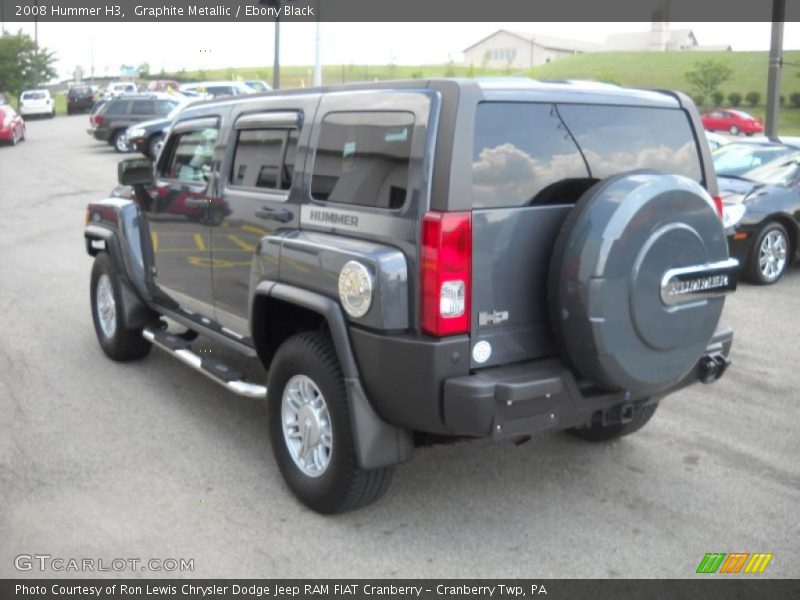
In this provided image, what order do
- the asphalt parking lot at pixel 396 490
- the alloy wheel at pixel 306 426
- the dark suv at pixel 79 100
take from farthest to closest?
the dark suv at pixel 79 100
the alloy wheel at pixel 306 426
the asphalt parking lot at pixel 396 490

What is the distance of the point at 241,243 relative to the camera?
4.86 metres

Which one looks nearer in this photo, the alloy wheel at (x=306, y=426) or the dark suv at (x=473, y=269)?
the dark suv at (x=473, y=269)

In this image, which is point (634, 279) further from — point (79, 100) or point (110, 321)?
point (79, 100)

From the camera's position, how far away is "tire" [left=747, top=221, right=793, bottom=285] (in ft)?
31.5

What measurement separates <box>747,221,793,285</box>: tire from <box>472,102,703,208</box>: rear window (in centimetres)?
569

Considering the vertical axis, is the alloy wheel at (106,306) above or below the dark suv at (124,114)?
below

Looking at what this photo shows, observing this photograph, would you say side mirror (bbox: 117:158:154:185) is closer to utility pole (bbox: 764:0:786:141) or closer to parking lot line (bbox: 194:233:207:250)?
parking lot line (bbox: 194:233:207:250)

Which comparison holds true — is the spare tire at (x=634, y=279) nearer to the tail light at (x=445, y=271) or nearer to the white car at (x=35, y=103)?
the tail light at (x=445, y=271)

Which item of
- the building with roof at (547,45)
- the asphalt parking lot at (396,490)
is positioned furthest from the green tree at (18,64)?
the asphalt parking lot at (396,490)

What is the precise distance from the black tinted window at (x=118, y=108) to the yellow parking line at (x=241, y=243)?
23368 mm

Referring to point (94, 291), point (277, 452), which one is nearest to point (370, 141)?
point (277, 452)

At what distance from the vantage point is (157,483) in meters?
4.60

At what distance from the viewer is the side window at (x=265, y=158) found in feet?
15.0

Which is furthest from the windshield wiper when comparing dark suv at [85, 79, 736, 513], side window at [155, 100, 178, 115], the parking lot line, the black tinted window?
the black tinted window
